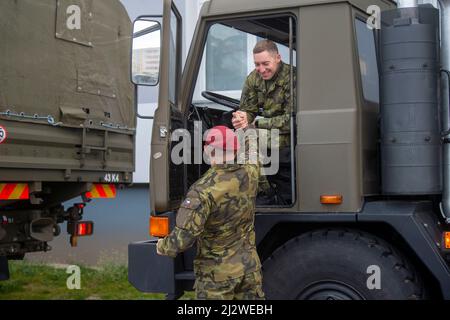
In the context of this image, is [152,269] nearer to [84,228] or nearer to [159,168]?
[159,168]

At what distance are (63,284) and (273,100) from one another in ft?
16.5

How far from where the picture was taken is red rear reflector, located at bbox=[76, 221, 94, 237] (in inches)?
273

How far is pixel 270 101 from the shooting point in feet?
14.9

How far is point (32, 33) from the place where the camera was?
5.93 metres

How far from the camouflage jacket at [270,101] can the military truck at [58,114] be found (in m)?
1.84

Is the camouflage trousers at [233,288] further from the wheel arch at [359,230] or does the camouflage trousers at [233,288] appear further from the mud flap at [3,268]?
the mud flap at [3,268]

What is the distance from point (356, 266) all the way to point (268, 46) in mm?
1596

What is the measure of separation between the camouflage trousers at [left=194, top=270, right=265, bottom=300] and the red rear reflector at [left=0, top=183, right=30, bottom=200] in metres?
2.44

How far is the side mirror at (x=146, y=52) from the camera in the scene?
428 centimetres

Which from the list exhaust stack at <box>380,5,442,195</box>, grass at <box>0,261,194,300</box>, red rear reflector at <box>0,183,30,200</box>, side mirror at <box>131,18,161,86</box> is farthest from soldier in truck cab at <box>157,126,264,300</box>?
grass at <box>0,261,194,300</box>

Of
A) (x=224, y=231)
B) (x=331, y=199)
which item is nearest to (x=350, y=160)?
(x=331, y=199)

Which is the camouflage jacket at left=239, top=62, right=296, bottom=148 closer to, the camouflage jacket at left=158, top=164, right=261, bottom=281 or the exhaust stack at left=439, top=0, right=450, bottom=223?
the camouflage jacket at left=158, top=164, right=261, bottom=281
